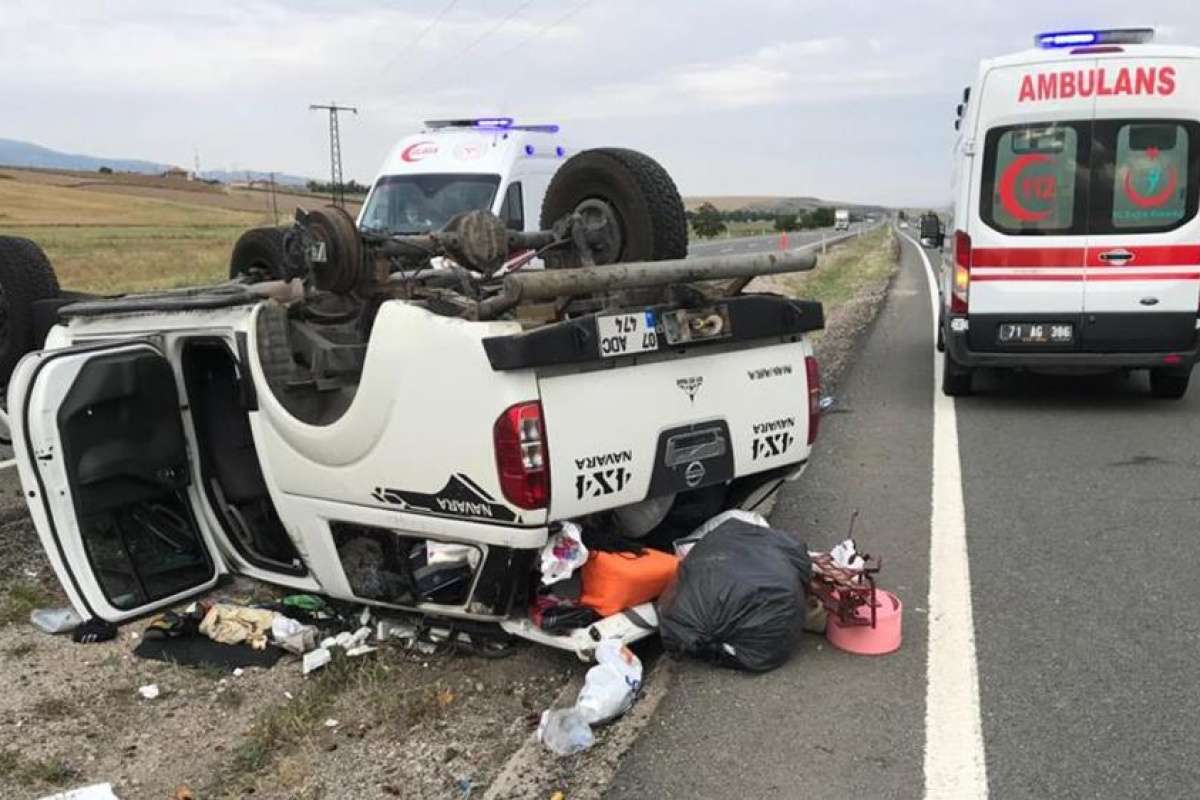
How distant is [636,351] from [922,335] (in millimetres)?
10765

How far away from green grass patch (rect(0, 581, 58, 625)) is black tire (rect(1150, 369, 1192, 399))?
27.2 feet

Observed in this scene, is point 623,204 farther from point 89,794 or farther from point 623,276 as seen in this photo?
point 89,794

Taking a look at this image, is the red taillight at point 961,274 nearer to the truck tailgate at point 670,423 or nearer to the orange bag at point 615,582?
the truck tailgate at point 670,423

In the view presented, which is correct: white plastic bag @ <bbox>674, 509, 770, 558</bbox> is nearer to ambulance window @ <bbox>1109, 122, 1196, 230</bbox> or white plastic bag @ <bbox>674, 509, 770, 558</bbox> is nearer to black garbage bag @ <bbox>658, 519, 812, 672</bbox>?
black garbage bag @ <bbox>658, 519, 812, 672</bbox>

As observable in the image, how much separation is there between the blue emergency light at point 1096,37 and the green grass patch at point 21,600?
26.9 ft

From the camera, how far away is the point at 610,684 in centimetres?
362

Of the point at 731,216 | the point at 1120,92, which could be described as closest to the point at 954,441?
the point at 1120,92

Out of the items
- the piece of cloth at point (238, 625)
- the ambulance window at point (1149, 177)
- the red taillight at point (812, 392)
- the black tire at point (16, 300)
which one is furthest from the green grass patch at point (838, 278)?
→ the piece of cloth at point (238, 625)

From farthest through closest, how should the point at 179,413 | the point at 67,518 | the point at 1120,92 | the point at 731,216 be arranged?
the point at 731,216 → the point at 1120,92 → the point at 179,413 → the point at 67,518

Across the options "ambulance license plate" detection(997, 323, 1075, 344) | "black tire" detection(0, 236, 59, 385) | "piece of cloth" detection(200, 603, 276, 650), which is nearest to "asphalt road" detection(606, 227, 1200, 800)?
"ambulance license plate" detection(997, 323, 1075, 344)

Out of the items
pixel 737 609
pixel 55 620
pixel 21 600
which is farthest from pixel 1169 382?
pixel 21 600

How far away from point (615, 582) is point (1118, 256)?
20.7 ft

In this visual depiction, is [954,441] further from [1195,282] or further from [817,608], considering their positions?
[817,608]

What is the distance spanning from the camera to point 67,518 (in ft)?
14.8
